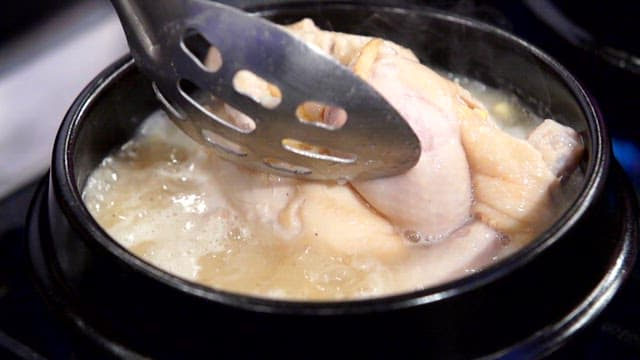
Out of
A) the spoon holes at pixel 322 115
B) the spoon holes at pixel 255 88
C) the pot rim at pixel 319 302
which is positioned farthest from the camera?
the spoon holes at pixel 255 88

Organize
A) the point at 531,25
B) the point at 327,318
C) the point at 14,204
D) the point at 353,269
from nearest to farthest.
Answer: the point at 327,318 < the point at 353,269 < the point at 14,204 < the point at 531,25

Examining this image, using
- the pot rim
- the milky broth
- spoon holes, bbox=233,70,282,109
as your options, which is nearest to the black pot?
the pot rim

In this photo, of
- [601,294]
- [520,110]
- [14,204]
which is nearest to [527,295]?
[601,294]

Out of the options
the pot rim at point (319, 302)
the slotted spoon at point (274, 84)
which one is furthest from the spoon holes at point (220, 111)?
the pot rim at point (319, 302)

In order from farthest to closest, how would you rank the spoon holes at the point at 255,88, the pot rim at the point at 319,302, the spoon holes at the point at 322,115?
1. the spoon holes at the point at 255,88
2. the spoon holes at the point at 322,115
3. the pot rim at the point at 319,302

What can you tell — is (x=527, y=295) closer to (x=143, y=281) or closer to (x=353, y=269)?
(x=353, y=269)

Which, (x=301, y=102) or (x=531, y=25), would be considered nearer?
(x=301, y=102)

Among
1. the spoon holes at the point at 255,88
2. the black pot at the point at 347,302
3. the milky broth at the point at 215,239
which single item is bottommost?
the milky broth at the point at 215,239

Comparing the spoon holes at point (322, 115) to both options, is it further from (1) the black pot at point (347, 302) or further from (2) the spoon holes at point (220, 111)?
(1) the black pot at point (347, 302)
